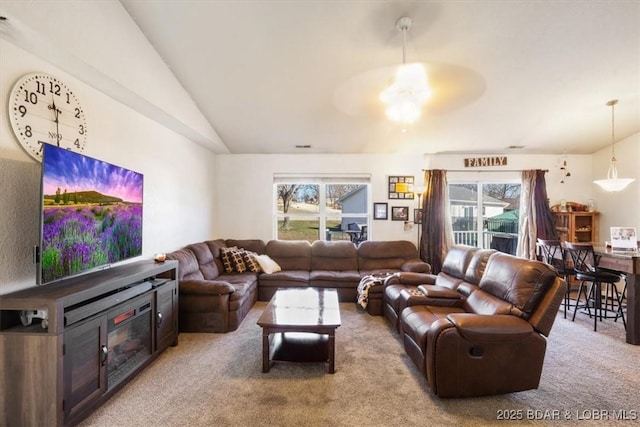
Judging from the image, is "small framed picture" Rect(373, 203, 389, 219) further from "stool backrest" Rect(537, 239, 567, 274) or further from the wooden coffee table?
the wooden coffee table

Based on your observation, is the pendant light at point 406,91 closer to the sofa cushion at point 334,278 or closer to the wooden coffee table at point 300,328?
the wooden coffee table at point 300,328

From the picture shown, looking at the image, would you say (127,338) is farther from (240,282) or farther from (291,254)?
(291,254)

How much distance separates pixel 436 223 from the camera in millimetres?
5172

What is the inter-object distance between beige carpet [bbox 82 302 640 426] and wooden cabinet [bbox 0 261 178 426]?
0.75 ft

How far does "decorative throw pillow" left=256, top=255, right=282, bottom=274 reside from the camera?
178 inches

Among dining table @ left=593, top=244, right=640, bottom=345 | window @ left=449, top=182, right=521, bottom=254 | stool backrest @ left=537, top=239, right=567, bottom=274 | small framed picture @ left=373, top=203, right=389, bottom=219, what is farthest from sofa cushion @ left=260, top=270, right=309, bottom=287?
dining table @ left=593, top=244, right=640, bottom=345

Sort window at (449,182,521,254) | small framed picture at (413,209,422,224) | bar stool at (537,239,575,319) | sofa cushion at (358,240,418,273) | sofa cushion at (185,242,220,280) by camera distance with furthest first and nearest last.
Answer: window at (449,182,521,254) < small framed picture at (413,209,422,224) < sofa cushion at (358,240,418,273) < sofa cushion at (185,242,220,280) < bar stool at (537,239,575,319)

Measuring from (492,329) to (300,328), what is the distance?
143 cm

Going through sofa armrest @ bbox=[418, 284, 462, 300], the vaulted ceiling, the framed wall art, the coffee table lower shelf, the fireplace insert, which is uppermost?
the vaulted ceiling

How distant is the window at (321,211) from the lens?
558 cm

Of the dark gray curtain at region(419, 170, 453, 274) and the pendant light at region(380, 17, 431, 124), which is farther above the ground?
the pendant light at region(380, 17, 431, 124)

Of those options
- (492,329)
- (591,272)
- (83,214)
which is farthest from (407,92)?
(591,272)

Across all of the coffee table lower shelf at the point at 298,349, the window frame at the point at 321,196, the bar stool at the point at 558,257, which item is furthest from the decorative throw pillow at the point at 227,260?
the bar stool at the point at 558,257

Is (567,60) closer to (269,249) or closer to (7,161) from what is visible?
(269,249)
